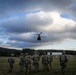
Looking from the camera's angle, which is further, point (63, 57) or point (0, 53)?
point (0, 53)

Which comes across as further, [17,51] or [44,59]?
[17,51]

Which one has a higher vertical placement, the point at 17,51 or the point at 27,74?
the point at 17,51

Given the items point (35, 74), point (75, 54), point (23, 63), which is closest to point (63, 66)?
point (35, 74)

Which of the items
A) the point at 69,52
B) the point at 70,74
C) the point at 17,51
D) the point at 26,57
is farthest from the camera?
the point at 69,52

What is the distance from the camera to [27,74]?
2939cm

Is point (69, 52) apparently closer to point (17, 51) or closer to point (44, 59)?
point (17, 51)

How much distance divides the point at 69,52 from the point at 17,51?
29982 millimetres

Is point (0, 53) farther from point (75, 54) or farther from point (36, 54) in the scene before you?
point (36, 54)

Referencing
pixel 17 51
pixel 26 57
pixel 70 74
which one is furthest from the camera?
Answer: pixel 17 51

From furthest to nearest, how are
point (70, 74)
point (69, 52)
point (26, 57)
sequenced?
1. point (69, 52)
2. point (26, 57)
3. point (70, 74)

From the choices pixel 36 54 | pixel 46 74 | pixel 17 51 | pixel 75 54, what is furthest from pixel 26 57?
pixel 75 54

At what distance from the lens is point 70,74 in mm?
28391

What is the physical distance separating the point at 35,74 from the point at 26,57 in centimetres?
257

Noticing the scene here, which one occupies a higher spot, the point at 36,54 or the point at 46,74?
the point at 36,54
